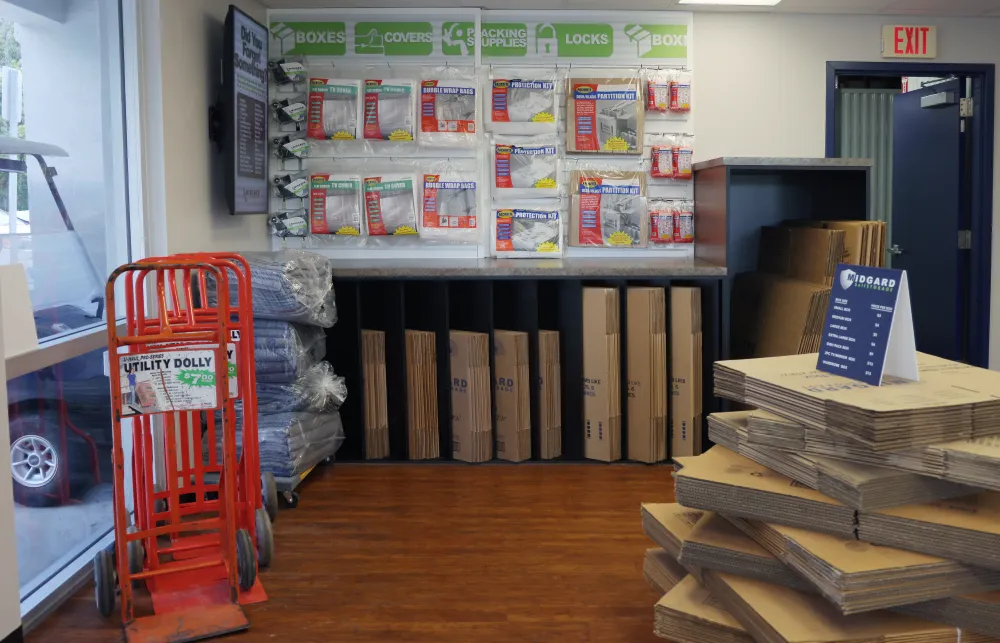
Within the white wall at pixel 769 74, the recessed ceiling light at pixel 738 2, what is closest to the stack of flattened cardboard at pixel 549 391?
the white wall at pixel 769 74

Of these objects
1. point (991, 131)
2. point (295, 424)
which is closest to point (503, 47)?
point (295, 424)

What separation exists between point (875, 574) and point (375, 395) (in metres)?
3.14

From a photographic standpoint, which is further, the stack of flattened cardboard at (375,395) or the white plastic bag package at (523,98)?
the white plastic bag package at (523,98)

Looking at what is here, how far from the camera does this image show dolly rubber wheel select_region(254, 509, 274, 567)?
324 cm

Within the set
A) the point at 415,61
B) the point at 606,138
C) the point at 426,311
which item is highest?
the point at 415,61

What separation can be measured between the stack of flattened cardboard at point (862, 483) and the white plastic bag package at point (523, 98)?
3.40m

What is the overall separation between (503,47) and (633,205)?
1195 mm

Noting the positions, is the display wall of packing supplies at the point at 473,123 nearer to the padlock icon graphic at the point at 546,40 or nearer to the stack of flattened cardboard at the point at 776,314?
the padlock icon graphic at the point at 546,40

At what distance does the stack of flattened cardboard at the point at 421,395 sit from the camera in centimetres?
480

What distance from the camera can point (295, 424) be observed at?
411 centimetres

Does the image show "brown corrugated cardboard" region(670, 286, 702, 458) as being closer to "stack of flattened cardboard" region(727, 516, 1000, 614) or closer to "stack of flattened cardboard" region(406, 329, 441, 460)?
"stack of flattened cardboard" region(406, 329, 441, 460)

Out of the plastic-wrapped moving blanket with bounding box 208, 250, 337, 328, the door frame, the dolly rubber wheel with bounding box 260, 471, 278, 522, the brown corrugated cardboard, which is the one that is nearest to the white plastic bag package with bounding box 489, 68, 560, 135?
the brown corrugated cardboard

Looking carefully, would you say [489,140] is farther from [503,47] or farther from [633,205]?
[633,205]

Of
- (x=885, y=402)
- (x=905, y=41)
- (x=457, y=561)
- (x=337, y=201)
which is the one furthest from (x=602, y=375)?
(x=905, y=41)
